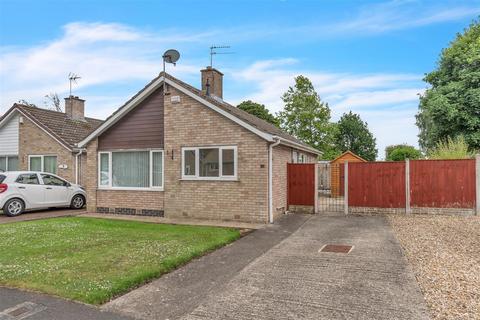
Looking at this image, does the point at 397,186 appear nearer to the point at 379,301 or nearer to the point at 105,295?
the point at 379,301

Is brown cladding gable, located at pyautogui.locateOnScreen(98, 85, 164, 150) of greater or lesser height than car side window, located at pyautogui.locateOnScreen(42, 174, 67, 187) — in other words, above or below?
above

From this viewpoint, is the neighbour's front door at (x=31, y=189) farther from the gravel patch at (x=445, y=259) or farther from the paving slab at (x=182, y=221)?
the gravel patch at (x=445, y=259)

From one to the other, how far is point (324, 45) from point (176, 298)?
41.5ft

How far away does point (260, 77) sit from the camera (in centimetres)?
2014

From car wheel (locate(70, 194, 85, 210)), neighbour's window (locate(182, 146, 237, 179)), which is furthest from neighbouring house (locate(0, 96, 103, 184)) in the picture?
neighbour's window (locate(182, 146, 237, 179))

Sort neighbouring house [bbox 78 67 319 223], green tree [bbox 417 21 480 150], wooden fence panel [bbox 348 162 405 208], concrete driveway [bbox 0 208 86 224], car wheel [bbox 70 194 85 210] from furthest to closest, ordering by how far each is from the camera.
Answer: green tree [bbox 417 21 480 150] < car wheel [bbox 70 194 85 210] < wooden fence panel [bbox 348 162 405 208] < concrete driveway [bbox 0 208 86 224] < neighbouring house [bbox 78 67 319 223]

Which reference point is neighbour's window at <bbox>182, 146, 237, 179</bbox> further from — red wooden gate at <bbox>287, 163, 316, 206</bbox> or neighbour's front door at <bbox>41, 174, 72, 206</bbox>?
neighbour's front door at <bbox>41, 174, 72, 206</bbox>

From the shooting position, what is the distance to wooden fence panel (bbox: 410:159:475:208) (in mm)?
12180

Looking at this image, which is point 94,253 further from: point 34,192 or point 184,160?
point 34,192

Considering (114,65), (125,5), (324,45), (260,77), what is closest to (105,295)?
(125,5)

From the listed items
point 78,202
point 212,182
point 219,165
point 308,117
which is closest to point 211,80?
point 219,165

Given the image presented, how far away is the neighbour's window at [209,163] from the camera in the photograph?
11.6 meters

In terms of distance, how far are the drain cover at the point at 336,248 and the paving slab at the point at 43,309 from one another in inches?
183

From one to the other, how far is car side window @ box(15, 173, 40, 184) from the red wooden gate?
9.91 m
